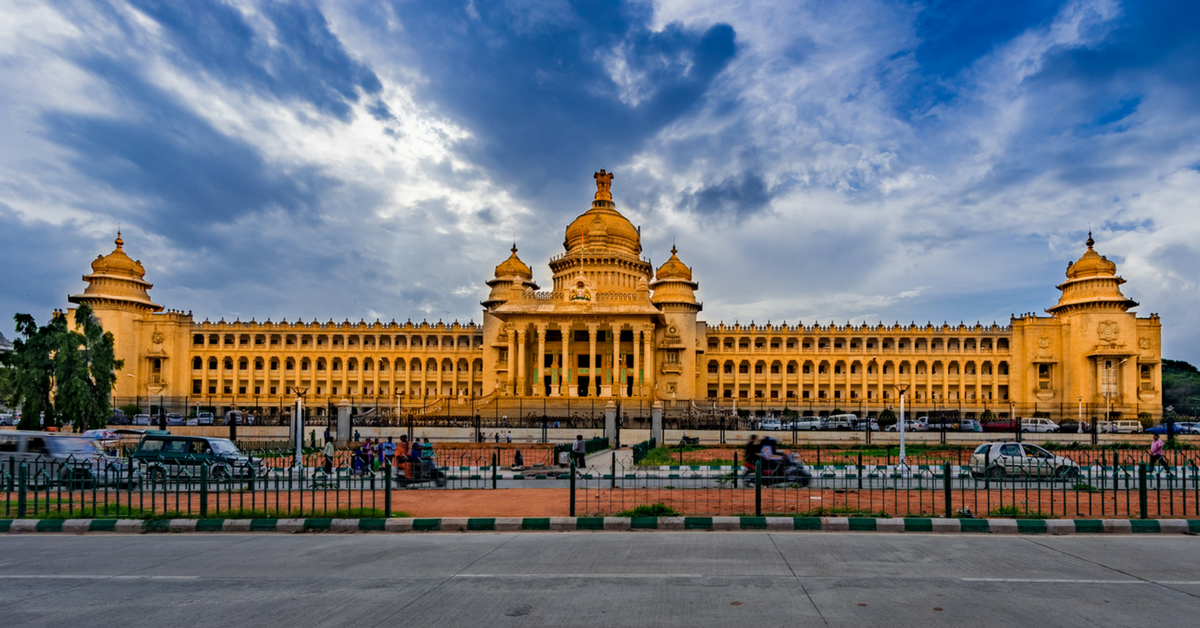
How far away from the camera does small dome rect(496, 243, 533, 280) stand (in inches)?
2904

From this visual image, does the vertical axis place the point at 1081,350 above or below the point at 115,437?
above

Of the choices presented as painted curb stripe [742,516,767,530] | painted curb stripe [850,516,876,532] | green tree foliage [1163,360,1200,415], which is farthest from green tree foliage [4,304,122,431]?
green tree foliage [1163,360,1200,415]

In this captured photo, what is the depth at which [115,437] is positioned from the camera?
35312 millimetres

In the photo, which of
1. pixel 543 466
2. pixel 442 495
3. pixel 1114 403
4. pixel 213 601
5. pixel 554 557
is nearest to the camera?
pixel 213 601

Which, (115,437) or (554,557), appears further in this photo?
(115,437)

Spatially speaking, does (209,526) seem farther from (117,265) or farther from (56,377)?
(117,265)

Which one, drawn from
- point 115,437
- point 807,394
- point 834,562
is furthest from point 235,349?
point 834,562

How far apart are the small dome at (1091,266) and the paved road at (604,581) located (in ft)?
213

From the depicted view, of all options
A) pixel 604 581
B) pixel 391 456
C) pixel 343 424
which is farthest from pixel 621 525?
pixel 343 424

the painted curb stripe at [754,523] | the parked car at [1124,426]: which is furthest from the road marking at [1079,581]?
the parked car at [1124,426]

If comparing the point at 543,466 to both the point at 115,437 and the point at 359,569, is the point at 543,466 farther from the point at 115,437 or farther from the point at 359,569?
the point at 115,437

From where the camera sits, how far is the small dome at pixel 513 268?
7375 cm

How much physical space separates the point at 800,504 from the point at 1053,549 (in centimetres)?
530

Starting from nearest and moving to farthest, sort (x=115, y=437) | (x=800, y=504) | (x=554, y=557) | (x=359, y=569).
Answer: (x=359, y=569) → (x=554, y=557) → (x=800, y=504) → (x=115, y=437)
